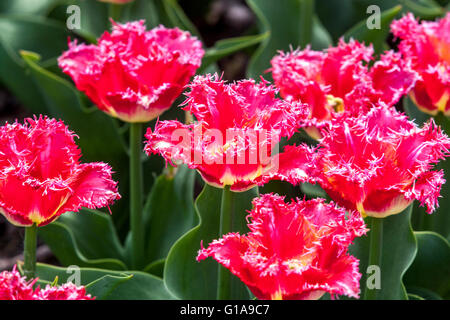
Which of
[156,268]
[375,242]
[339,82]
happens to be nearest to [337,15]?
[339,82]

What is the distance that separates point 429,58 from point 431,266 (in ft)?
1.26

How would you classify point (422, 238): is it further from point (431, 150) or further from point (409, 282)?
point (431, 150)

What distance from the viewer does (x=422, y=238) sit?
136cm

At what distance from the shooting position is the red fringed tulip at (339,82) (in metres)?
1.19

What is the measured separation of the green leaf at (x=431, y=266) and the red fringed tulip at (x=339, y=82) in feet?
0.93

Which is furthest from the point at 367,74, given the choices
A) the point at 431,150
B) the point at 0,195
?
the point at 0,195

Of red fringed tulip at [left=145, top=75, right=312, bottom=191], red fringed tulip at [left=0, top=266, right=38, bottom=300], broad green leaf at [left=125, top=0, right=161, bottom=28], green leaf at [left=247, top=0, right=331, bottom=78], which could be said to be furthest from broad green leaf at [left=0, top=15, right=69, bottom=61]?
red fringed tulip at [left=0, top=266, right=38, bottom=300]

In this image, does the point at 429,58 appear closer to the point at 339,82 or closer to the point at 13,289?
the point at 339,82

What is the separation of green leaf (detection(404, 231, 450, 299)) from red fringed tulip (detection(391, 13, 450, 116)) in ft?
0.77

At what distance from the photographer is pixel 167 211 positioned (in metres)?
1.56

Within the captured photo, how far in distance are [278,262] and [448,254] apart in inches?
22.8

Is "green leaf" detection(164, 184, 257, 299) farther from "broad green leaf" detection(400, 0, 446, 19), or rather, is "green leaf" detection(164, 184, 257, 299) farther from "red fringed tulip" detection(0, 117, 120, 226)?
"broad green leaf" detection(400, 0, 446, 19)

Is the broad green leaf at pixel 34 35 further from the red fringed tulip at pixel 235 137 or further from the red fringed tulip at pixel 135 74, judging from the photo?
the red fringed tulip at pixel 235 137

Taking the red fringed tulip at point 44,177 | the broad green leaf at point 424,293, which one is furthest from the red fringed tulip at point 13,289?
the broad green leaf at point 424,293
